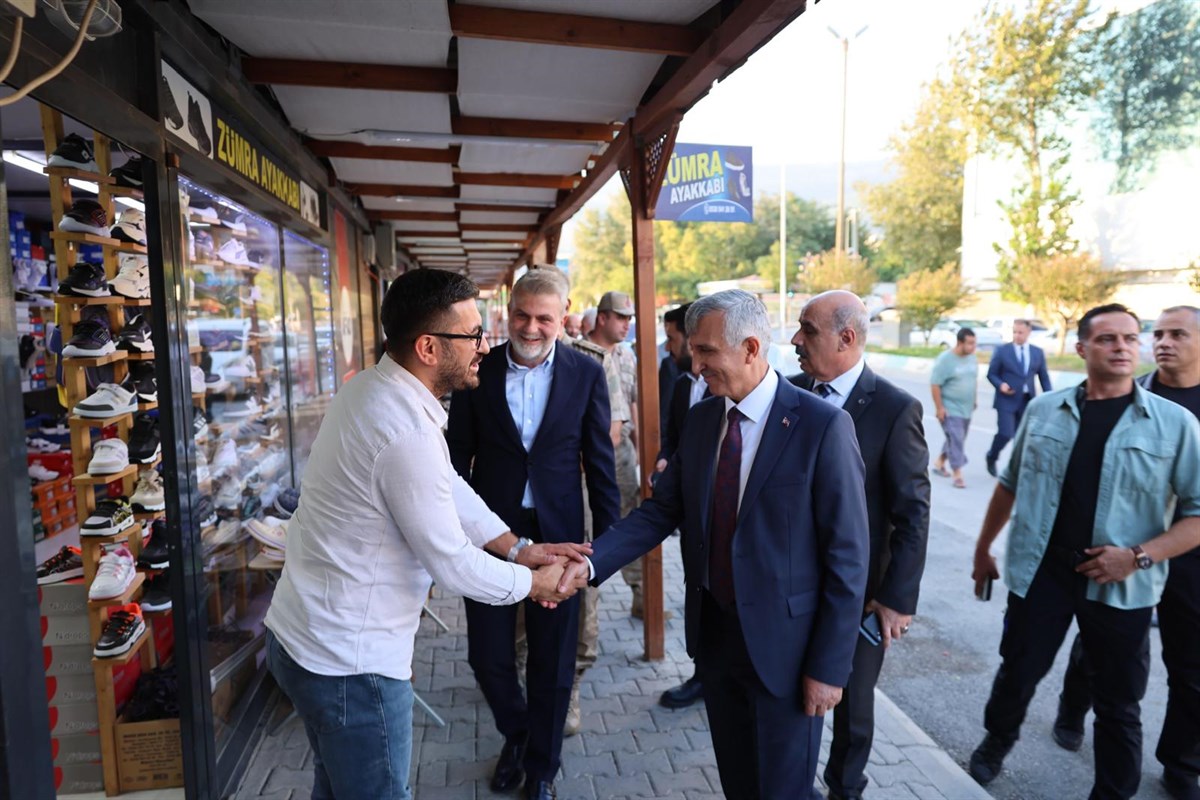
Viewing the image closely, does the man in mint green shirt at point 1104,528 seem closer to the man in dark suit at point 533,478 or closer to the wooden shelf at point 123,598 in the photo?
the man in dark suit at point 533,478

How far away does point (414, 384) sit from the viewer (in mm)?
1866

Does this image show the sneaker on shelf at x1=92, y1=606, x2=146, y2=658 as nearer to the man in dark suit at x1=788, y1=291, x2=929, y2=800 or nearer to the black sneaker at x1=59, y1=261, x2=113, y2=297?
the black sneaker at x1=59, y1=261, x2=113, y2=297

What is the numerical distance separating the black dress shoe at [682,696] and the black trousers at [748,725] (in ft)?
4.28

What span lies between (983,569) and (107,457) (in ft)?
12.3

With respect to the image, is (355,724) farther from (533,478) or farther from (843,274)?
(843,274)

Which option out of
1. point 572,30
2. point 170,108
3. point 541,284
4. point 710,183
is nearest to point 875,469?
point 541,284

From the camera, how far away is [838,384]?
2.62m

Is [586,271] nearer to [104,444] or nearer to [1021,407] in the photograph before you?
[1021,407]

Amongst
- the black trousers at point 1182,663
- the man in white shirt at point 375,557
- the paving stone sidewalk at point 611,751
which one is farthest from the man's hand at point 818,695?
the black trousers at point 1182,663

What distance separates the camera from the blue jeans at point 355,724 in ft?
5.86

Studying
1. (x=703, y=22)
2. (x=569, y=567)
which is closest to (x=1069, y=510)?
(x=569, y=567)

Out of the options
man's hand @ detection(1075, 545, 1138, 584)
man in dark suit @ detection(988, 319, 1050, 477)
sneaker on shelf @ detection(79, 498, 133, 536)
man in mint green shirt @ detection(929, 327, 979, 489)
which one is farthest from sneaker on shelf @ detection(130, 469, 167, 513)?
man in dark suit @ detection(988, 319, 1050, 477)

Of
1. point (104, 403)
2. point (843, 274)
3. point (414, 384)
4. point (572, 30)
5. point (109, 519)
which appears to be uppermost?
point (843, 274)

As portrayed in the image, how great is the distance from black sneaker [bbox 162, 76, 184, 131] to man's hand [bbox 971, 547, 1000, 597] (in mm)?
3722
